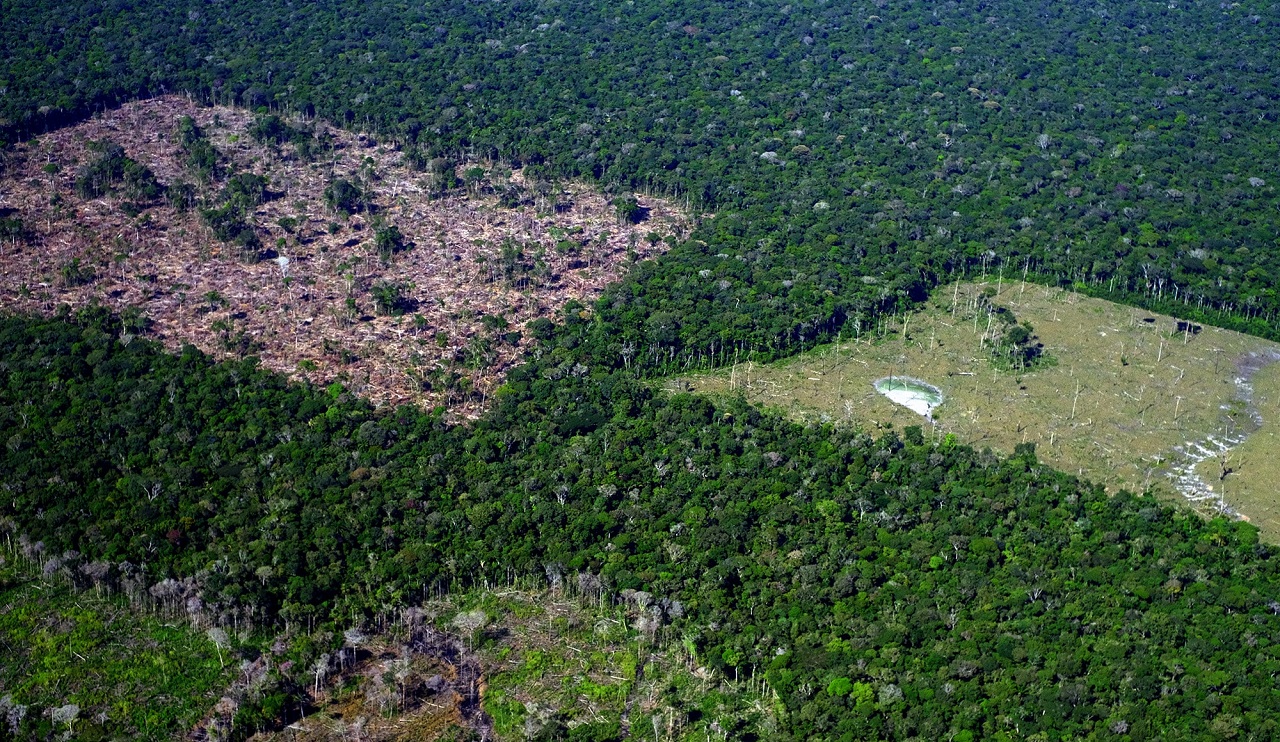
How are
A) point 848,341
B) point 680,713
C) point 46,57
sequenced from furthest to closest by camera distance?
point 46,57 → point 848,341 → point 680,713

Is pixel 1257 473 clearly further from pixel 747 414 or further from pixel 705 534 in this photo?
pixel 705 534

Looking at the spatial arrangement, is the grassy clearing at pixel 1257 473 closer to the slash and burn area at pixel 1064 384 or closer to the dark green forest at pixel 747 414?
the slash and burn area at pixel 1064 384

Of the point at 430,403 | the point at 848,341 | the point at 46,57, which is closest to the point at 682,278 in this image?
the point at 848,341

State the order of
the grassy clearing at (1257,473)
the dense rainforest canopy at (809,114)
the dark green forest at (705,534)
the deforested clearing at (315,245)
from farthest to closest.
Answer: the dense rainforest canopy at (809,114), the deforested clearing at (315,245), the grassy clearing at (1257,473), the dark green forest at (705,534)

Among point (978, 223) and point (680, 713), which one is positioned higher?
point (978, 223)

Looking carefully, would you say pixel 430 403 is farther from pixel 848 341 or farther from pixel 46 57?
pixel 46 57

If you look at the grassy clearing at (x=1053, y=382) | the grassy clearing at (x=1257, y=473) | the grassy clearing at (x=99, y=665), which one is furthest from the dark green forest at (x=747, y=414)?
the grassy clearing at (x=1257, y=473)

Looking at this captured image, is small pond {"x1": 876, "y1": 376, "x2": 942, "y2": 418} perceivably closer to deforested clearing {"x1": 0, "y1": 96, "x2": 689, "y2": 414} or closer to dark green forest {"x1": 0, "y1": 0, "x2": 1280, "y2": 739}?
dark green forest {"x1": 0, "y1": 0, "x2": 1280, "y2": 739}
